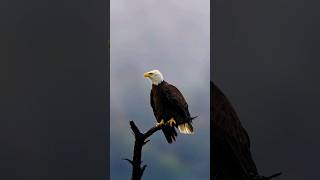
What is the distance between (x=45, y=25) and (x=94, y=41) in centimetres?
27

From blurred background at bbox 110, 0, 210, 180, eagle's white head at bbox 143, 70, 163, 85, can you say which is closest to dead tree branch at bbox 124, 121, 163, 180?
blurred background at bbox 110, 0, 210, 180

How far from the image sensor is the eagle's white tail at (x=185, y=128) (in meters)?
2.70

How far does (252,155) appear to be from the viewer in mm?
2600

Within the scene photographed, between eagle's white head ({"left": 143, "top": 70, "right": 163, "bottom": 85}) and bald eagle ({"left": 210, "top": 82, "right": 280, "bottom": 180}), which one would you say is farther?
eagle's white head ({"left": 143, "top": 70, "right": 163, "bottom": 85})

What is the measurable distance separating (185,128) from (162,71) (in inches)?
13.0

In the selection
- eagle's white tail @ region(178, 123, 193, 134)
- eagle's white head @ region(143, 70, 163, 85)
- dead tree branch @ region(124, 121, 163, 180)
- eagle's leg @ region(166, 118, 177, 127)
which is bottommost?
dead tree branch @ region(124, 121, 163, 180)

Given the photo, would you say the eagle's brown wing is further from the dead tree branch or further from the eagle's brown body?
the dead tree branch

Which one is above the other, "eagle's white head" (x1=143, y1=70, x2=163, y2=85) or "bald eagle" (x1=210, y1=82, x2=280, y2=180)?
"eagle's white head" (x1=143, y1=70, x2=163, y2=85)

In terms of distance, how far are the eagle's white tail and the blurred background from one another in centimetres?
3

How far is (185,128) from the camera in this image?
2.71m

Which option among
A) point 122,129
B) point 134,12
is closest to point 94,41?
point 134,12

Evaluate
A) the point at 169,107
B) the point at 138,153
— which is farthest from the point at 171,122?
the point at 138,153

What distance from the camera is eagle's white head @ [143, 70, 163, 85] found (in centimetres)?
271

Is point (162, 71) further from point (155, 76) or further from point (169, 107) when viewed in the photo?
point (169, 107)
